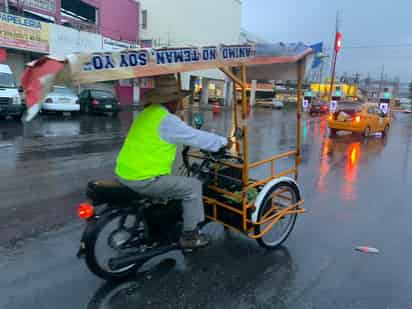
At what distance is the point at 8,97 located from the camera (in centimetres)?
1395

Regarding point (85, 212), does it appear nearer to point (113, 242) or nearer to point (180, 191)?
point (113, 242)

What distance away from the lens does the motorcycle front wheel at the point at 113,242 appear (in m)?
3.04

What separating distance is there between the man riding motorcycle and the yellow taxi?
548 inches

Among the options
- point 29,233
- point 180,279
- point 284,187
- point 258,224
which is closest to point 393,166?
point 284,187

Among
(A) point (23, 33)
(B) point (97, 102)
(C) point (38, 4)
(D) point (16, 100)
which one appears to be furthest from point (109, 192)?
(C) point (38, 4)

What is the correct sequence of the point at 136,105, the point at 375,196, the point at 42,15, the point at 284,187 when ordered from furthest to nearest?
the point at 136,105
the point at 42,15
the point at 375,196
the point at 284,187

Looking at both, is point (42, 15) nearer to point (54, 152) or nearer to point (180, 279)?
point (54, 152)

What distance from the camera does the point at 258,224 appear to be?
12.3 feet

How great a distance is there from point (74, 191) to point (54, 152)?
11.7ft

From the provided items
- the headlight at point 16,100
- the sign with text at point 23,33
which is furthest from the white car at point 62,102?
the sign with text at point 23,33

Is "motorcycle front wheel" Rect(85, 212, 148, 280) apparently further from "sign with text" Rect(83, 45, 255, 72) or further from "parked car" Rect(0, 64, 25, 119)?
"parked car" Rect(0, 64, 25, 119)

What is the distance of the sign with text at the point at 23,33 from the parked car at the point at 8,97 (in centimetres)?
437

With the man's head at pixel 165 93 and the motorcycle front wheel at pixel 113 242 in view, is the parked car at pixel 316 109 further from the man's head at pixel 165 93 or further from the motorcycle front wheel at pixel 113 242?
the motorcycle front wheel at pixel 113 242

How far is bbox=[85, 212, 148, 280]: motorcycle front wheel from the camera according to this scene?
120 inches
